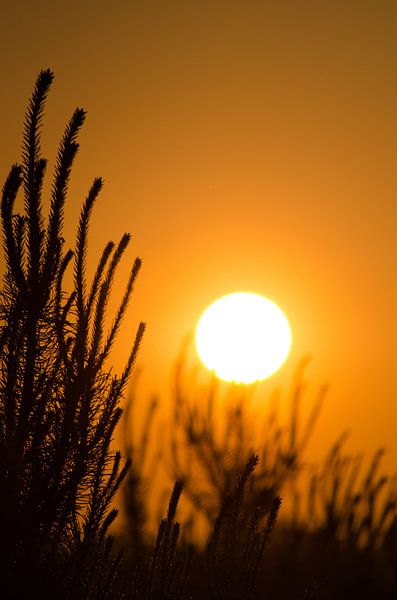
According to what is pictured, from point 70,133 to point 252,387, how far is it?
5.91 meters

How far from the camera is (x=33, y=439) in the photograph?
1868 millimetres

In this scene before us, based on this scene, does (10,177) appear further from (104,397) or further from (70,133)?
(104,397)

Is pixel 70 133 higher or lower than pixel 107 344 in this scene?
higher

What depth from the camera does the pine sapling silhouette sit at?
6.02 ft

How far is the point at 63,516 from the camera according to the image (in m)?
1.96

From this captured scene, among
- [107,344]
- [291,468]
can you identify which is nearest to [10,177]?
[107,344]

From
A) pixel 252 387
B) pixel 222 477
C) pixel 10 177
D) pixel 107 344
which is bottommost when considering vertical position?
pixel 107 344

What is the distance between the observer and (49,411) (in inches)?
77.2

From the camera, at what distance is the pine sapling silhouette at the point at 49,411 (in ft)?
6.02

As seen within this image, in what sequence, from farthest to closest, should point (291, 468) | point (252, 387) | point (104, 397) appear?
point (252, 387)
point (291, 468)
point (104, 397)

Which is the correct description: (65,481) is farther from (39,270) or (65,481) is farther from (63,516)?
(39,270)

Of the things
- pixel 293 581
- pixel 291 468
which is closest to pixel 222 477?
pixel 291 468

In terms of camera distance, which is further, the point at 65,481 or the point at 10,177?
the point at 65,481

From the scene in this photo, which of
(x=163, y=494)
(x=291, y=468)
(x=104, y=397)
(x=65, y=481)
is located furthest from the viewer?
(x=291, y=468)
